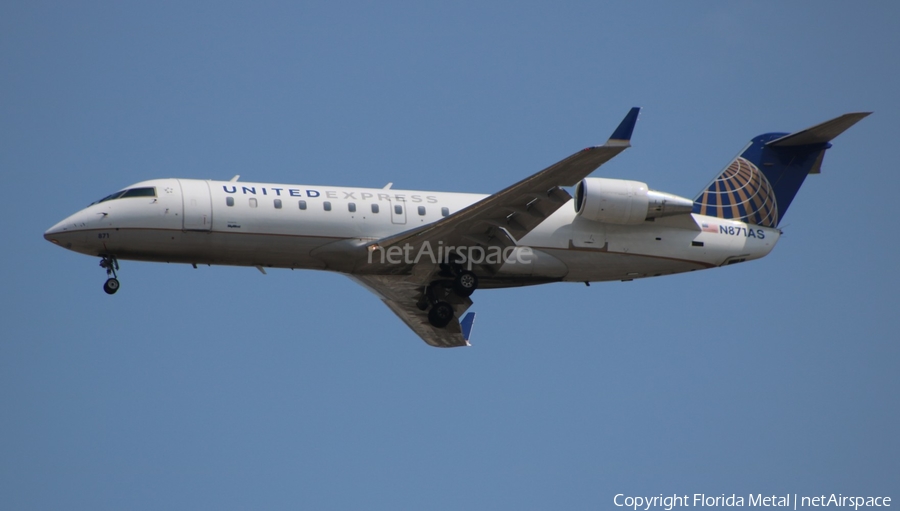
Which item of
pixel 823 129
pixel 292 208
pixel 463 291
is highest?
pixel 823 129

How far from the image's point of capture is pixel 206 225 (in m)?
22.2

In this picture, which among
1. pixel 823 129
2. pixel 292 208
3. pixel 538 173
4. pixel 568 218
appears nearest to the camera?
pixel 538 173

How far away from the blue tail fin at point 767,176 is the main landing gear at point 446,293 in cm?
578

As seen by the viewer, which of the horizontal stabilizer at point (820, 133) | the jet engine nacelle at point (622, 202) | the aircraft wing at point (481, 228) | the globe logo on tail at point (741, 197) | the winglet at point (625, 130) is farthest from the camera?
the globe logo on tail at point (741, 197)

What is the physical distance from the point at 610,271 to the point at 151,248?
9848mm

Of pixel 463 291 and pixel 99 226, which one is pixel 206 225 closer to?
pixel 99 226

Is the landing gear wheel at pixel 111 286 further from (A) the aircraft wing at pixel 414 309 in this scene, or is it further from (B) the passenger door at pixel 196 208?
(A) the aircraft wing at pixel 414 309

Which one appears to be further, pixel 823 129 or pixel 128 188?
pixel 823 129

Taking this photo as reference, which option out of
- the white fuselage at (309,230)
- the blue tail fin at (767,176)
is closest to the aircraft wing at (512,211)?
the white fuselage at (309,230)

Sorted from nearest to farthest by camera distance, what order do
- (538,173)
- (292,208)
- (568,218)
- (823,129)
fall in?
(538,173), (292,208), (568,218), (823,129)

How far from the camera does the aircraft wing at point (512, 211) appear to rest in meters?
20.8

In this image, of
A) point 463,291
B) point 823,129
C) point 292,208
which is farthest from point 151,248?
point 823,129

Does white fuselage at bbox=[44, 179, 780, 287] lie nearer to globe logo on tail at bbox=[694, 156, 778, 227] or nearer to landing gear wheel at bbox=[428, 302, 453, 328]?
landing gear wheel at bbox=[428, 302, 453, 328]

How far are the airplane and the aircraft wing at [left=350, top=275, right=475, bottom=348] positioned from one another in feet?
0.12
